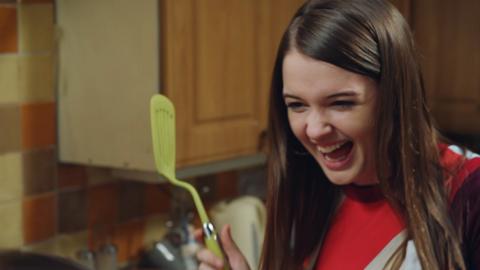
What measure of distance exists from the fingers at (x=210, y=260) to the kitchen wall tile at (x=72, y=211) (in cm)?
91

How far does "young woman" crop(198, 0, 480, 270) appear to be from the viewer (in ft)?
3.40

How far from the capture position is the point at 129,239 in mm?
2150

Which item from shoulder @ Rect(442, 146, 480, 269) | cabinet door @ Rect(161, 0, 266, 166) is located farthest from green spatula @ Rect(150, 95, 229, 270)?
cabinet door @ Rect(161, 0, 266, 166)

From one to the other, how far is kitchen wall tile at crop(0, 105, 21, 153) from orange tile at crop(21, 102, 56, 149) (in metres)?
0.02

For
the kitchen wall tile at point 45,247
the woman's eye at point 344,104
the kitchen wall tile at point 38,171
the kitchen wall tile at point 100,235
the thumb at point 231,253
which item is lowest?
the kitchen wall tile at point 100,235

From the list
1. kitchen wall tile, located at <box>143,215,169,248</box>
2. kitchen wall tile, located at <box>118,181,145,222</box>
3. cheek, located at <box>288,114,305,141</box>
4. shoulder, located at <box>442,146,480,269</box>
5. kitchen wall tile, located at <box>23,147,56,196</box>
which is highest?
cheek, located at <box>288,114,305,141</box>

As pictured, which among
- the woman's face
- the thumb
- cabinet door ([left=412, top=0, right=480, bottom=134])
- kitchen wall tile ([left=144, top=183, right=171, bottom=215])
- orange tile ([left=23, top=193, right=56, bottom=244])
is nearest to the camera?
the woman's face

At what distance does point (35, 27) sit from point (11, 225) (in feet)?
1.46

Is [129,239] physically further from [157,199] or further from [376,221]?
[376,221]

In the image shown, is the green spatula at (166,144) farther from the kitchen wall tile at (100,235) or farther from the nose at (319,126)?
the kitchen wall tile at (100,235)

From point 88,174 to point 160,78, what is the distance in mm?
375

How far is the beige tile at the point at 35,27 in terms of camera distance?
1.82m

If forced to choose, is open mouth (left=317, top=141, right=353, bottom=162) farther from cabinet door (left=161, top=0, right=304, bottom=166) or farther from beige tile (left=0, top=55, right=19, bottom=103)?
beige tile (left=0, top=55, right=19, bottom=103)

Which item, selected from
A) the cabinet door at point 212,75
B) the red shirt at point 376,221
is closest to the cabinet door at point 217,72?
the cabinet door at point 212,75
